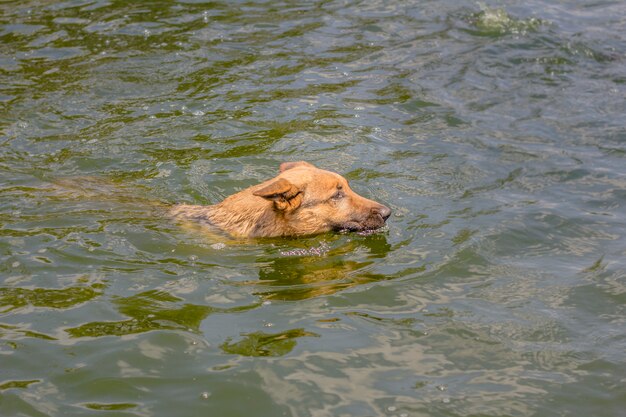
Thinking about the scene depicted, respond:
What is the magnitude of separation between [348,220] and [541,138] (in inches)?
146

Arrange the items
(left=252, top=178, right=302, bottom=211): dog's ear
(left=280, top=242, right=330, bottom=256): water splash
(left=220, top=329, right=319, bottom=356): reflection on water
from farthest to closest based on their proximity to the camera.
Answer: (left=280, top=242, right=330, bottom=256): water splash < (left=252, top=178, right=302, bottom=211): dog's ear < (left=220, top=329, right=319, bottom=356): reflection on water

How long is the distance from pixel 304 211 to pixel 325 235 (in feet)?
1.15

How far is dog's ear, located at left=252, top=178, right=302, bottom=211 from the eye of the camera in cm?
762

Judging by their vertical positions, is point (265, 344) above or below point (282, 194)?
below

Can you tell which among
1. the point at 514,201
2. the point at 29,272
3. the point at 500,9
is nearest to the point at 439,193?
the point at 514,201

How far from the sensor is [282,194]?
7.82m

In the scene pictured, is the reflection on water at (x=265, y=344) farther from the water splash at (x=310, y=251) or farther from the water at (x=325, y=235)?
the water splash at (x=310, y=251)

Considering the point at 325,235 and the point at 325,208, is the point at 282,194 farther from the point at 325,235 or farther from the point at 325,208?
the point at 325,235

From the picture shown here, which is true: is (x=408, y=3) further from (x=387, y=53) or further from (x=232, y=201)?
(x=232, y=201)

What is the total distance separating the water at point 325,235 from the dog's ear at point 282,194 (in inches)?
15.1

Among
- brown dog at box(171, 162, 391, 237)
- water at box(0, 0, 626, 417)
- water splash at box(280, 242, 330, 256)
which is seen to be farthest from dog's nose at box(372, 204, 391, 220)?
water splash at box(280, 242, 330, 256)

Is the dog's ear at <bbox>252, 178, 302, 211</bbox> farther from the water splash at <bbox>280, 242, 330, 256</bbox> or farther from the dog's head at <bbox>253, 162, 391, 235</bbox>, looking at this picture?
the water splash at <bbox>280, 242, 330, 256</bbox>

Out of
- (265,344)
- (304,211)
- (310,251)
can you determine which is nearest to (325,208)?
(304,211)

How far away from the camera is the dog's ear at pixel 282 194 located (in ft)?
25.0
